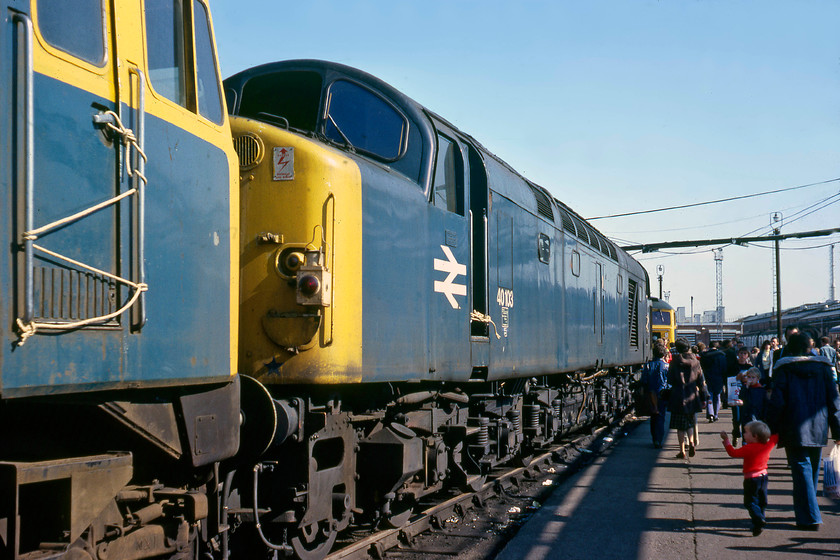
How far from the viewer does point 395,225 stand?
18.0ft

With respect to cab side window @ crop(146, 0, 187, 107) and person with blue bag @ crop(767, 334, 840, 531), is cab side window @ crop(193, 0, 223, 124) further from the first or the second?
person with blue bag @ crop(767, 334, 840, 531)

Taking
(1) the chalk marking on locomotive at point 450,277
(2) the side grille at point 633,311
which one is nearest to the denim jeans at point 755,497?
(1) the chalk marking on locomotive at point 450,277

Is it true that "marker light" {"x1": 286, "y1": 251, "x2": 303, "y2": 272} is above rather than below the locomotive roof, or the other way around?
below

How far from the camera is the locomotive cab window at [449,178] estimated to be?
20.9ft

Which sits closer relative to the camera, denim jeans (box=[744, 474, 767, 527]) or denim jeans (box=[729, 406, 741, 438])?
denim jeans (box=[744, 474, 767, 527])

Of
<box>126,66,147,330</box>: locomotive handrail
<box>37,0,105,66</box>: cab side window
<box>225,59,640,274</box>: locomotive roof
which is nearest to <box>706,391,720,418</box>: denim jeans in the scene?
<box>225,59,640,274</box>: locomotive roof

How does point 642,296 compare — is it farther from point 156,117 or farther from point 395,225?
point 156,117

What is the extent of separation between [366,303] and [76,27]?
2.54 meters

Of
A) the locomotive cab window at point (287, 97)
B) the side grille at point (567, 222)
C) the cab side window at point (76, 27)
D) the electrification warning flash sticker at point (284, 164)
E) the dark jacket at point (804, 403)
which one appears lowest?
the dark jacket at point (804, 403)

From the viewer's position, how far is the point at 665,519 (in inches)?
286

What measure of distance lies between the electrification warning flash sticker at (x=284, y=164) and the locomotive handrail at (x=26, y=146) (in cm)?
204

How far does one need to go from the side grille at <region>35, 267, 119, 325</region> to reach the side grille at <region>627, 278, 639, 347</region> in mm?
14118

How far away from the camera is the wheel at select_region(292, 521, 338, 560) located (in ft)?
16.6

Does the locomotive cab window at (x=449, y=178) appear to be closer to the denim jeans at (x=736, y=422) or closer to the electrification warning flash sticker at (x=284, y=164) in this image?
the electrification warning flash sticker at (x=284, y=164)
